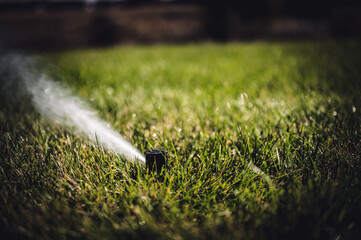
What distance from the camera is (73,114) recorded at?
5.07 ft

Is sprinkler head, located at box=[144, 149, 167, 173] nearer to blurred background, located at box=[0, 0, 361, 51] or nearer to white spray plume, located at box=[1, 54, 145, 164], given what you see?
A: white spray plume, located at box=[1, 54, 145, 164]

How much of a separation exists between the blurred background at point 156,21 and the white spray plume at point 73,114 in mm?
12978

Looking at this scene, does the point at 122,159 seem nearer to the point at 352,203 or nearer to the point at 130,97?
the point at 352,203

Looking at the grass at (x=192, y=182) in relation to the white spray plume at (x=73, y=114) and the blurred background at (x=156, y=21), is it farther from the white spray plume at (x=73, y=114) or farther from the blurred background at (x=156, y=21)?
the blurred background at (x=156, y=21)

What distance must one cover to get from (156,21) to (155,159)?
1593 centimetres

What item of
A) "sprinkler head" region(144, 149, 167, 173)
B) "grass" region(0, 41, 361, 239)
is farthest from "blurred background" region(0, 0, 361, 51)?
"sprinkler head" region(144, 149, 167, 173)

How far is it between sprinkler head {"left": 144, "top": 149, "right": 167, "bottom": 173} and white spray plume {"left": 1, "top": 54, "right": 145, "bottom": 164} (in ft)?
0.37

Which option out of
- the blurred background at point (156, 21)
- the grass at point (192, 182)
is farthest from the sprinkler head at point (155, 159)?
the blurred background at point (156, 21)

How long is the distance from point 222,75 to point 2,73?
119 inches

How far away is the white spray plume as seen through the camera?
1104 mm

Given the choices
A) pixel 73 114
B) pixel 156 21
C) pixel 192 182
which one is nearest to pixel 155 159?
pixel 192 182

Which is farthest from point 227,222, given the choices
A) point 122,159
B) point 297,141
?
point 297,141

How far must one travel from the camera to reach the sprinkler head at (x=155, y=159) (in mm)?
835

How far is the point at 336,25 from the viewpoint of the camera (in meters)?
12.3
